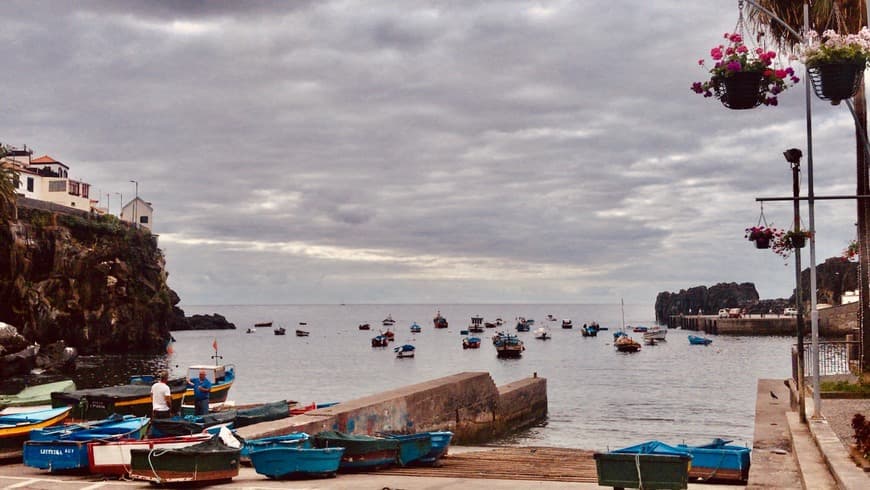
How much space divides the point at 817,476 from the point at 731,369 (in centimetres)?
8990

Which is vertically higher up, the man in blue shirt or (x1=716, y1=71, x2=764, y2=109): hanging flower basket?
(x1=716, y1=71, x2=764, y2=109): hanging flower basket

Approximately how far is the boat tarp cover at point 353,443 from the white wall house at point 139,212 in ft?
471

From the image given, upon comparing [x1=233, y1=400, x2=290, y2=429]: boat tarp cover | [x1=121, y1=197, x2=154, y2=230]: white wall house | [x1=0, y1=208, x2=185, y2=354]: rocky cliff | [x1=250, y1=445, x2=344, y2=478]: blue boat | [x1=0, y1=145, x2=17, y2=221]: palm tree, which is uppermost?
[x1=121, y1=197, x2=154, y2=230]: white wall house

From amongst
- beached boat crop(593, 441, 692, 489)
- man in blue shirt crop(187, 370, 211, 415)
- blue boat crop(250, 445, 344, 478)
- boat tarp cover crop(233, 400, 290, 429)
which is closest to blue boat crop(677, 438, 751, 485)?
beached boat crop(593, 441, 692, 489)

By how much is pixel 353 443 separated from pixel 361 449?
1.05 feet

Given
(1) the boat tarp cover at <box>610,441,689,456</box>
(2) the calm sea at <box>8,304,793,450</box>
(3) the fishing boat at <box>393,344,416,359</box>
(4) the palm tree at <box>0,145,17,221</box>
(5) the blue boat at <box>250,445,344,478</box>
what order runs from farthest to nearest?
(3) the fishing boat at <box>393,344,416,359</box> → (4) the palm tree at <box>0,145,17,221</box> → (2) the calm sea at <box>8,304,793,450</box> → (5) the blue boat at <box>250,445,344,478</box> → (1) the boat tarp cover at <box>610,441,689,456</box>

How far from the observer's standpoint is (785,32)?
982 inches

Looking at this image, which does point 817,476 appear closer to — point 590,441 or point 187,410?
point 187,410

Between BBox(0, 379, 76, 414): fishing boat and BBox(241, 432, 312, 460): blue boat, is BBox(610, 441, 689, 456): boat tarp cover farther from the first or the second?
BBox(0, 379, 76, 414): fishing boat

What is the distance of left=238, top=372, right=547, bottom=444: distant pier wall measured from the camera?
83.0 feet

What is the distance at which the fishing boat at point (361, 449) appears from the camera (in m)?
20.2

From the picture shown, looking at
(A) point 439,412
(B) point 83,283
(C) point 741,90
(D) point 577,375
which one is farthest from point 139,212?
(C) point 741,90

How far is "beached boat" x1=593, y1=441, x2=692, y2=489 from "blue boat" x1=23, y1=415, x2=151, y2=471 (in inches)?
479

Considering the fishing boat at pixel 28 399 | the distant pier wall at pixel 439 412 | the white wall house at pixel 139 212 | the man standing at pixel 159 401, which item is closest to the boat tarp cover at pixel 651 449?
the distant pier wall at pixel 439 412
